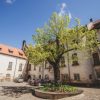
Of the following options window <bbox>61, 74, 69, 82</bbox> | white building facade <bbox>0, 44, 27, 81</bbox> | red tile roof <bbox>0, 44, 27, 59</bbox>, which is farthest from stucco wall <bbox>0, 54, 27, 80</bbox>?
window <bbox>61, 74, 69, 82</bbox>

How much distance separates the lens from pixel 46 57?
18406 millimetres

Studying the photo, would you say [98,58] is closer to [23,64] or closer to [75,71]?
[75,71]

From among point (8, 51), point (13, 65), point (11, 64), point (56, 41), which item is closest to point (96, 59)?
point (56, 41)

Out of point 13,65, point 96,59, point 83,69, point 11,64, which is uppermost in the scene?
point 11,64

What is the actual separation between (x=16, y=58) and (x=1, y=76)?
782 centimetres

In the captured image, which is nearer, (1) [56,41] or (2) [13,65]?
(1) [56,41]

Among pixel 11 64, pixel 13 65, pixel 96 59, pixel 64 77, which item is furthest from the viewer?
pixel 13 65

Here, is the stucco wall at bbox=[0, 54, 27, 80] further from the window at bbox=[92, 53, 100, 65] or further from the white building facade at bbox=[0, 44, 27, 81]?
the window at bbox=[92, 53, 100, 65]

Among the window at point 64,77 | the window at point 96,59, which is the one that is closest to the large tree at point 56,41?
the window at point 96,59

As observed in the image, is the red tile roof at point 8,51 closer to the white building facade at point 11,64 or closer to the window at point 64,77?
the white building facade at point 11,64

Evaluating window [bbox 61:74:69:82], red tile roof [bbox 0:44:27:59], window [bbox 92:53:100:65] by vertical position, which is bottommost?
window [bbox 61:74:69:82]

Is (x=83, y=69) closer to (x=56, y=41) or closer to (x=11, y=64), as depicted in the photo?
(x=56, y=41)

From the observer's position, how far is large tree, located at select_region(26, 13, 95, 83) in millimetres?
17672

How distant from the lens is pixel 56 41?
19453 millimetres
